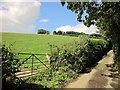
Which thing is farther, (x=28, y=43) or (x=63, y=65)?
(x=28, y=43)

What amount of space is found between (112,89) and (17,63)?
5.48m

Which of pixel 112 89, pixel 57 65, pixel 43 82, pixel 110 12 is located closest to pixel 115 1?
pixel 110 12

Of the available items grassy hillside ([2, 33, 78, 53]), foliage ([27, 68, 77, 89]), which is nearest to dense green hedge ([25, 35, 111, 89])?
foliage ([27, 68, 77, 89])

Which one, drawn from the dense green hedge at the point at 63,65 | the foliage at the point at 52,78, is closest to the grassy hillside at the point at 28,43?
the dense green hedge at the point at 63,65

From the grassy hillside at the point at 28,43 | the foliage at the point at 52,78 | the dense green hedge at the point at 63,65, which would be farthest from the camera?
the grassy hillside at the point at 28,43

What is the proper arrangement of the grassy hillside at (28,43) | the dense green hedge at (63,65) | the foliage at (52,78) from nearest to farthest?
the foliage at (52,78) < the dense green hedge at (63,65) < the grassy hillside at (28,43)

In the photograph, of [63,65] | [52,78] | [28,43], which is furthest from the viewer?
[28,43]

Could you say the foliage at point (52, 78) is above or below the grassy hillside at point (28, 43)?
below

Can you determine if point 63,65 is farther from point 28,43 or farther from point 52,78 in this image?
point 28,43

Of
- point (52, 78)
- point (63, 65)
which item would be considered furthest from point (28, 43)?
point (52, 78)

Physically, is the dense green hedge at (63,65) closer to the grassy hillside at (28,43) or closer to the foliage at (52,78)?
the foliage at (52,78)

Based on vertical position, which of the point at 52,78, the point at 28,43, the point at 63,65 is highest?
the point at 28,43

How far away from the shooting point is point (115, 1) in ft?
44.0

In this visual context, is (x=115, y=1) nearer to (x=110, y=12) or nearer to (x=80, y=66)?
(x=110, y=12)
